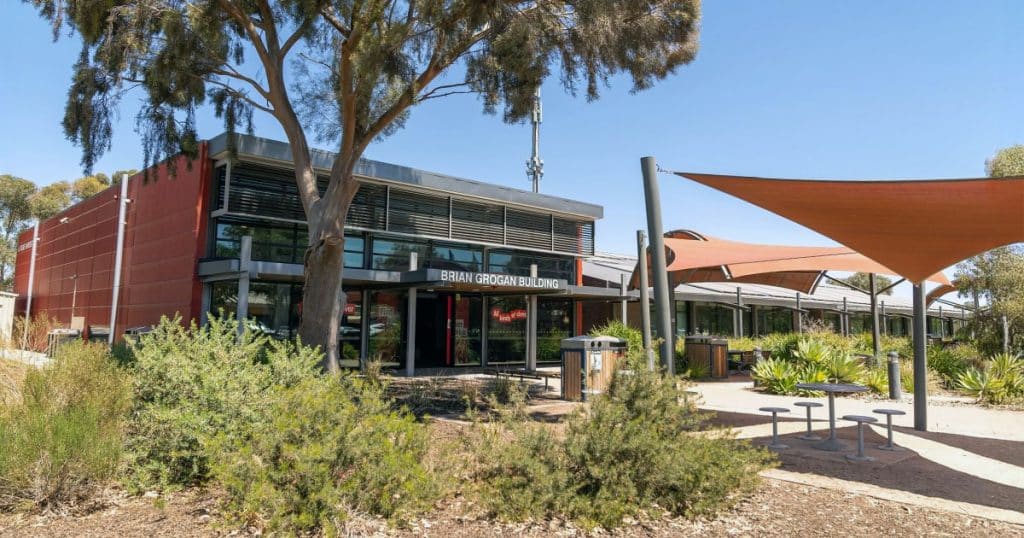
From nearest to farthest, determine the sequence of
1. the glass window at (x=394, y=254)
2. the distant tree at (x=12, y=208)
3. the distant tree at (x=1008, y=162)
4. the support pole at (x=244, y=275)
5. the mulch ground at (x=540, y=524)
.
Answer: the mulch ground at (x=540, y=524) < the support pole at (x=244, y=275) < the glass window at (x=394, y=254) < the distant tree at (x=1008, y=162) < the distant tree at (x=12, y=208)

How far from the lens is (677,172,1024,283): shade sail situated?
266 inches

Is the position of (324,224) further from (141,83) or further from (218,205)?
(218,205)

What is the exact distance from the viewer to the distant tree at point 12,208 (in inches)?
1900

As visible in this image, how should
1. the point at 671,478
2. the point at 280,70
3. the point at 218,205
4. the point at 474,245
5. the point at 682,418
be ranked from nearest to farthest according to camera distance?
the point at 671,478 → the point at 682,418 → the point at 280,70 → the point at 218,205 → the point at 474,245

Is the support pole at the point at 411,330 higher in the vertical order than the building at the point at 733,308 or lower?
lower

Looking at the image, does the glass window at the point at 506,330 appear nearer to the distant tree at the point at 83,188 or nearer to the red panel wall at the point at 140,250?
the red panel wall at the point at 140,250

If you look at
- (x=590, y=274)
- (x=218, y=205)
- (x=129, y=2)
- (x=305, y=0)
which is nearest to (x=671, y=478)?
(x=305, y=0)

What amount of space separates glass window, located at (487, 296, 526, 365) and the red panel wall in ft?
26.8

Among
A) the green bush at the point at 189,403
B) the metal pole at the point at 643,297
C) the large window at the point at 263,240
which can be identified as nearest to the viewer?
the green bush at the point at 189,403

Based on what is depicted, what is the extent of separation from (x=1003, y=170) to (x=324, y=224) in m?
24.3

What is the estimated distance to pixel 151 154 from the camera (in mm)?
12797

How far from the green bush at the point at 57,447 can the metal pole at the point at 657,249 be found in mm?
5701

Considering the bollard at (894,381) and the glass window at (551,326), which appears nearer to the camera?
the bollard at (894,381)

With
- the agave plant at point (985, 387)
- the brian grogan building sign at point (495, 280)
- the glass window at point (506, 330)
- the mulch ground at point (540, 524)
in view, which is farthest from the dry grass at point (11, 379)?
the agave plant at point (985, 387)
